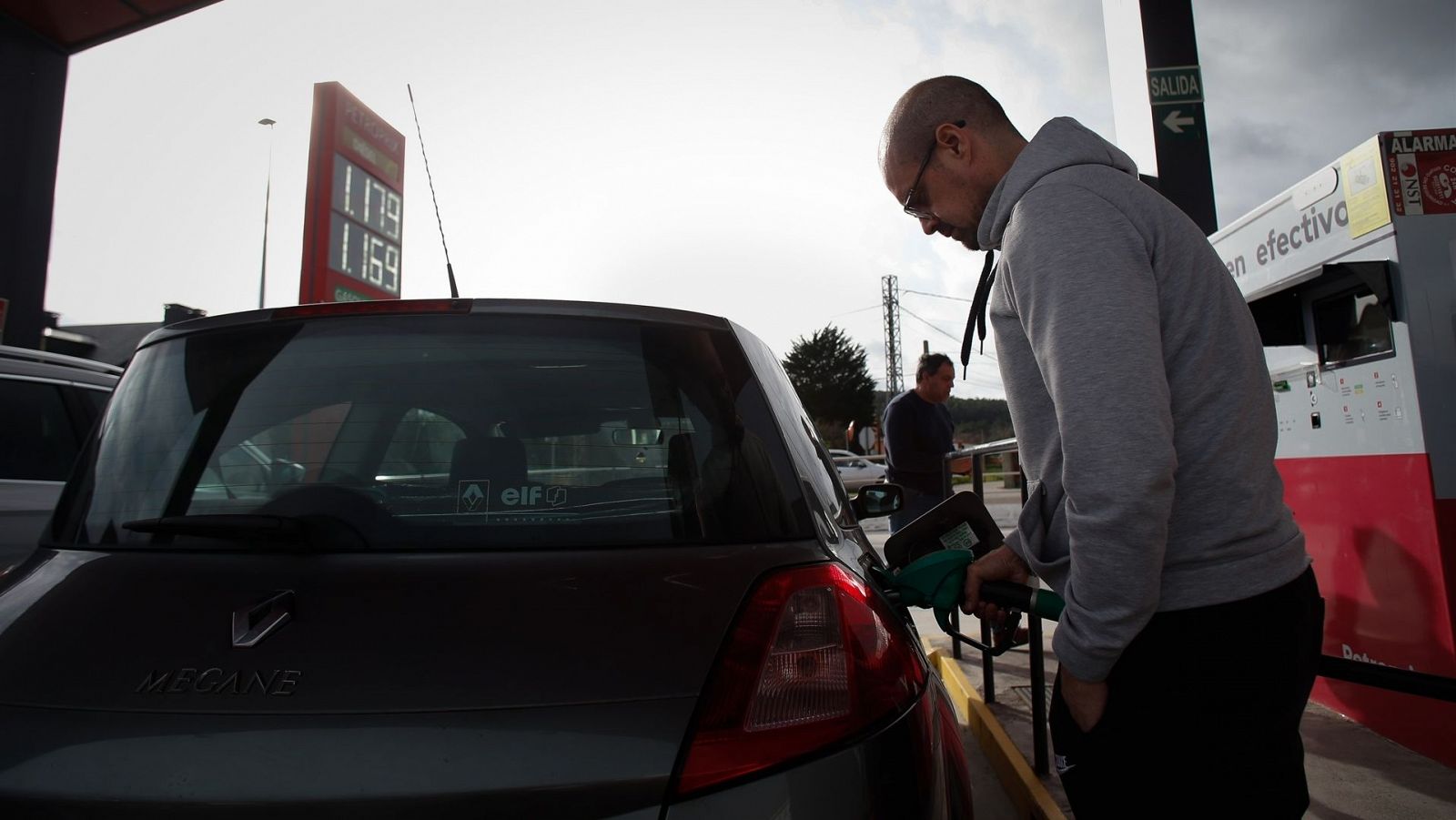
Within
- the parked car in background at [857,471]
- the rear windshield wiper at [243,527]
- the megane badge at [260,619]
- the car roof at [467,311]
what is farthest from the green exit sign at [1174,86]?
the parked car in background at [857,471]

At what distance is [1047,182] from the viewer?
51.9 inches

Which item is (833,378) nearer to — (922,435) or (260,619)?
(922,435)

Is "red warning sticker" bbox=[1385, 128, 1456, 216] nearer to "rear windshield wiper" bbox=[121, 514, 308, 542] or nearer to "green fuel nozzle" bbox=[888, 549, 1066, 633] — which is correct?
"green fuel nozzle" bbox=[888, 549, 1066, 633]

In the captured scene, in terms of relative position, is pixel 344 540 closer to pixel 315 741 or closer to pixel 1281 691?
pixel 315 741

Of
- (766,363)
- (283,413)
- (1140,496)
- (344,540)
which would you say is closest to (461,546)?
(344,540)

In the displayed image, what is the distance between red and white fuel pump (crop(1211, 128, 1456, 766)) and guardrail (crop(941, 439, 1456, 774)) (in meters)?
1.33

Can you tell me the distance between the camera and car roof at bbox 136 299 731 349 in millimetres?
1561

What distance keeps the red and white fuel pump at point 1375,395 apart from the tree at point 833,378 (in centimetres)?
5255

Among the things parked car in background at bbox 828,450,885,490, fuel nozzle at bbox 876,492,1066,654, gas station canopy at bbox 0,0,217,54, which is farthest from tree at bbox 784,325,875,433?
fuel nozzle at bbox 876,492,1066,654

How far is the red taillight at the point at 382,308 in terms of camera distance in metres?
1.57

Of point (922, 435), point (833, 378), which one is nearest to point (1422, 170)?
point (922, 435)

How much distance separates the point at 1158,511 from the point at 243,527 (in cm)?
135

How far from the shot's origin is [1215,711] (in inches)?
49.0

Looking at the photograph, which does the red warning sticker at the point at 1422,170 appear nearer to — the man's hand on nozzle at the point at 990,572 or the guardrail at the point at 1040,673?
the guardrail at the point at 1040,673
